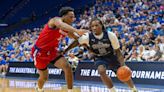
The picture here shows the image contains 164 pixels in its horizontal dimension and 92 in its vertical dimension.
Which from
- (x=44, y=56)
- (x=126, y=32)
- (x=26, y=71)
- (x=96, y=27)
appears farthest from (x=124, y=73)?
(x=26, y=71)

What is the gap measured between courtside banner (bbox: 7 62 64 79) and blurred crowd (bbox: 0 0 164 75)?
81cm

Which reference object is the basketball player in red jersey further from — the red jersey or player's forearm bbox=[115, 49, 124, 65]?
player's forearm bbox=[115, 49, 124, 65]

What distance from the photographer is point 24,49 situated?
73.9 ft

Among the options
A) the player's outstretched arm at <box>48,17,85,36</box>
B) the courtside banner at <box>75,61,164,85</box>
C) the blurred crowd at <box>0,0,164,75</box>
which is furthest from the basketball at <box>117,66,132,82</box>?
the blurred crowd at <box>0,0,164,75</box>

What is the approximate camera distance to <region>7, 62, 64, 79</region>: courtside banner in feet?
50.4

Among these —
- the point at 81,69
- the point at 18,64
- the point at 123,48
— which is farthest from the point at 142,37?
the point at 18,64

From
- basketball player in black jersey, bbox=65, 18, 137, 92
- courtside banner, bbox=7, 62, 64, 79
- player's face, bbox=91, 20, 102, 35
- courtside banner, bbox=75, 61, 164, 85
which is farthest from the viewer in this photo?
courtside banner, bbox=7, 62, 64, 79

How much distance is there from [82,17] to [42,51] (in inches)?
Result: 633

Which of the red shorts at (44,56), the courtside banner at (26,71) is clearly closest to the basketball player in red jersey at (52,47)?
the red shorts at (44,56)

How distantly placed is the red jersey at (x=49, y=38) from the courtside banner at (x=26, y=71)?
23.7 ft

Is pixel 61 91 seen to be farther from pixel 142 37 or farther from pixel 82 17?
pixel 82 17

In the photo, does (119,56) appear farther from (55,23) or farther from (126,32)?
(126,32)

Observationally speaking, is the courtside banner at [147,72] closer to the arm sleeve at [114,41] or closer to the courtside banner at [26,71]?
the courtside banner at [26,71]

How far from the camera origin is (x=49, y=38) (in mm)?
7715
